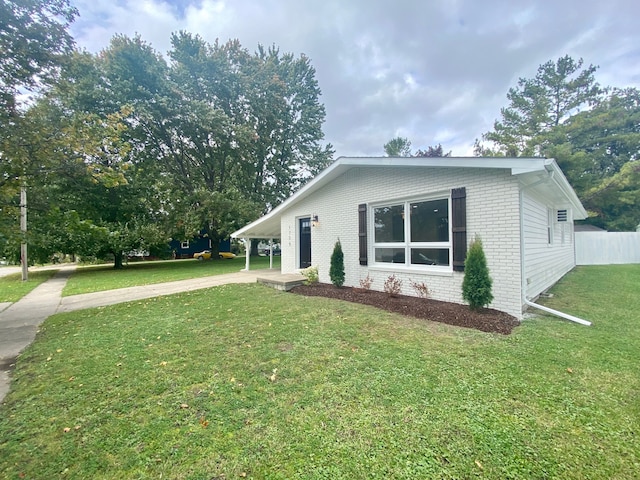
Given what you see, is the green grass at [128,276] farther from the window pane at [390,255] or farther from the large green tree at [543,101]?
the large green tree at [543,101]

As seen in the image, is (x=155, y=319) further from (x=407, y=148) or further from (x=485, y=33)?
(x=407, y=148)

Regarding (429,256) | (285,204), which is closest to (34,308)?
(285,204)

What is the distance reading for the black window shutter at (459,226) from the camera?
5.67 metres

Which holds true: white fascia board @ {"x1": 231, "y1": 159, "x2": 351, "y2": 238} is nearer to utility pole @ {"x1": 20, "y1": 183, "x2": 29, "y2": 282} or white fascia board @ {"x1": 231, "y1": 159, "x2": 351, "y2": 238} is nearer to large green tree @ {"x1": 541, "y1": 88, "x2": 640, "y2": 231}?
utility pole @ {"x1": 20, "y1": 183, "x2": 29, "y2": 282}

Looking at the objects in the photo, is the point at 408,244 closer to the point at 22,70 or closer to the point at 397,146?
the point at 22,70

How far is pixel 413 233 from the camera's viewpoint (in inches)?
266

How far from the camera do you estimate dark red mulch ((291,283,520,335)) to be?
185 inches

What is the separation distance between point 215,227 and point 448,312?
17054 millimetres

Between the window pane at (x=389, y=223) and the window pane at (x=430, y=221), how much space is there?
0.34m

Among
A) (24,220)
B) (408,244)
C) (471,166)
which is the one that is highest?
(471,166)

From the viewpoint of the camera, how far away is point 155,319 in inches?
218

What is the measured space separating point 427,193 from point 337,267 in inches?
127

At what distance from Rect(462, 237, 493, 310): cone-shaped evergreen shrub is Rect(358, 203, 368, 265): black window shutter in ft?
9.45

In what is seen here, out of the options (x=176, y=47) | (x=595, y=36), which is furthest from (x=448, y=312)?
(x=176, y=47)
